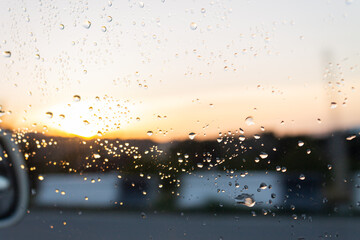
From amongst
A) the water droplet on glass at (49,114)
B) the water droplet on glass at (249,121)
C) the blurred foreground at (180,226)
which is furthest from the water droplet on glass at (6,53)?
the water droplet on glass at (249,121)

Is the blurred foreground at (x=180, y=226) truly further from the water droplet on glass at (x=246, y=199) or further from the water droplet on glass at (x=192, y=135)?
the water droplet on glass at (x=192, y=135)

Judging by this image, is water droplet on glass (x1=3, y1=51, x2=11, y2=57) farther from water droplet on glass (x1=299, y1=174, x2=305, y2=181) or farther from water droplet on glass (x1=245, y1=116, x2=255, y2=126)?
water droplet on glass (x1=299, y1=174, x2=305, y2=181)

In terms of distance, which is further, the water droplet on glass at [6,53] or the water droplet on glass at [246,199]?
the water droplet on glass at [6,53]

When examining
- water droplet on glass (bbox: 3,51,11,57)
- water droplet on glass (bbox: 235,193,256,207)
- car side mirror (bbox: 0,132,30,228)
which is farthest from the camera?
car side mirror (bbox: 0,132,30,228)

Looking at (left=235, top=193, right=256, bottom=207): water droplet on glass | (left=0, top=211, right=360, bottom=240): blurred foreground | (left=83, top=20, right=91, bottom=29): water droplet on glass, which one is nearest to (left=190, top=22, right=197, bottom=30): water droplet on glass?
(left=83, top=20, right=91, bottom=29): water droplet on glass

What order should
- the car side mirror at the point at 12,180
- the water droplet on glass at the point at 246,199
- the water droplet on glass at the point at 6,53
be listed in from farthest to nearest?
the car side mirror at the point at 12,180 → the water droplet on glass at the point at 6,53 → the water droplet on glass at the point at 246,199

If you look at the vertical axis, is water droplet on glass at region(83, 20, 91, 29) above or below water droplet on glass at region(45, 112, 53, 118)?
above
